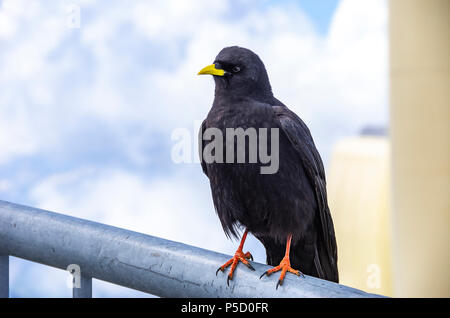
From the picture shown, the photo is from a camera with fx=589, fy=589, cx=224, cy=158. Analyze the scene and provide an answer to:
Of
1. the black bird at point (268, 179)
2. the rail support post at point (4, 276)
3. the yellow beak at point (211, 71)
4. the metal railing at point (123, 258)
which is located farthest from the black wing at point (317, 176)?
the rail support post at point (4, 276)

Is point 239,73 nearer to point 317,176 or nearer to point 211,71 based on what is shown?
point 211,71

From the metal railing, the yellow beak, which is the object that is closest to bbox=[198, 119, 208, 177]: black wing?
the yellow beak

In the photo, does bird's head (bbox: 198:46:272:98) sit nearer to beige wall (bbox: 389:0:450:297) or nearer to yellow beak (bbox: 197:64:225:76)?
yellow beak (bbox: 197:64:225:76)

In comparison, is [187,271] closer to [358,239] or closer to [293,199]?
[293,199]

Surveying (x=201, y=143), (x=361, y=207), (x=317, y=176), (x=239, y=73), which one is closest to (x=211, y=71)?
(x=239, y=73)

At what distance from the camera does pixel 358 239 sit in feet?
6.74

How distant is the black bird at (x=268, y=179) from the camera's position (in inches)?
38.3

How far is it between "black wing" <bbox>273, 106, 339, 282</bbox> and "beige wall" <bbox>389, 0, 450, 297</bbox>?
0.90 m

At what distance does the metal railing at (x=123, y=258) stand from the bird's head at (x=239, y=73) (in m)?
0.30

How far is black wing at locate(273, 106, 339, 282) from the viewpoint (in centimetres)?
99

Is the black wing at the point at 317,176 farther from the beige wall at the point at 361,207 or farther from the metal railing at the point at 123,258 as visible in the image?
the beige wall at the point at 361,207

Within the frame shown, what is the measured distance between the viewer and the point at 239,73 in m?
0.96

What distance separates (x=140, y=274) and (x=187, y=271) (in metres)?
0.07

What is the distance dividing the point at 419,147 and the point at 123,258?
4.55ft
